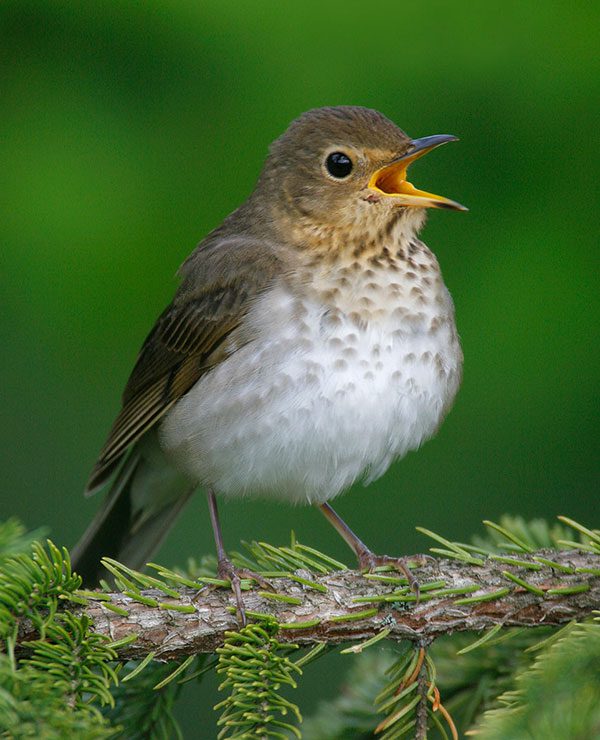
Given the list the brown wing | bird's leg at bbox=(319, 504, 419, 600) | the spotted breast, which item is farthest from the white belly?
bird's leg at bbox=(319, 504, 419, 600)

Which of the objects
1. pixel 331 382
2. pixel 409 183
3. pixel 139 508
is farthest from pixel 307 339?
pixel 139 508

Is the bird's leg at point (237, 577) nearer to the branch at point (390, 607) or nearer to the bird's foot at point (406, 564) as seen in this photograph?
the branch at point (390, 607)

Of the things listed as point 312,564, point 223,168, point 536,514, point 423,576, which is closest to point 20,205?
point 223,168

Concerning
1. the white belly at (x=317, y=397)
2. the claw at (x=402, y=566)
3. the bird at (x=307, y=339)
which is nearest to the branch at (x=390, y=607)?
the claw at (x=402, y=566)

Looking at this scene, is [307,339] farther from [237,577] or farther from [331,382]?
[237,577]

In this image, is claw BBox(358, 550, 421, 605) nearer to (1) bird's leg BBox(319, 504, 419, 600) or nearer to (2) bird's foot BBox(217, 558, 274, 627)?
(1) bird's leg BBox(319, 504, 419, 600)

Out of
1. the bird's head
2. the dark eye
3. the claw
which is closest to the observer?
the claw

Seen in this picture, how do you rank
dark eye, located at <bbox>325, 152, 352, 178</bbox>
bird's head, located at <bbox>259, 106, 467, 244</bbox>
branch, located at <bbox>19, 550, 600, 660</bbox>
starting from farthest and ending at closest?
1. dark eye, located at <bbox>325, 152, 352, 178</bbox>
2. bird's head, located at <bbox>259, 106, 467, 244</bbox>
3. branch, located at <bbox>19, 550, 600, 660</bbox>

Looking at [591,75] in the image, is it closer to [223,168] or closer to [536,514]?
[223,168]
